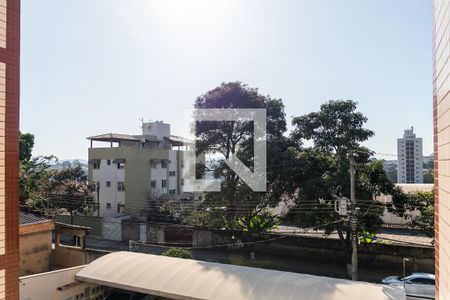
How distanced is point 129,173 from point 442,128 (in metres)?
25.5

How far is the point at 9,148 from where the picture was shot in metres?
5.10

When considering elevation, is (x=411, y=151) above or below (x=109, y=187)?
above

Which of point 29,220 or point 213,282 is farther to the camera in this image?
point 29,220

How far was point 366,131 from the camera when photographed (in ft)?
51.0

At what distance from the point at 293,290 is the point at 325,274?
7839 millimetres

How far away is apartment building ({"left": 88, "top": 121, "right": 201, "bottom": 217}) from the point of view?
27.1 m

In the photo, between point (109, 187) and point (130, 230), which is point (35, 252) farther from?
point (109, 187)

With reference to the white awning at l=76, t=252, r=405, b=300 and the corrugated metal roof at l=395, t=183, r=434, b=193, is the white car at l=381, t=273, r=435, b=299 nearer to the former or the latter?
the white awning at l=76, t=252, r=405, b=300

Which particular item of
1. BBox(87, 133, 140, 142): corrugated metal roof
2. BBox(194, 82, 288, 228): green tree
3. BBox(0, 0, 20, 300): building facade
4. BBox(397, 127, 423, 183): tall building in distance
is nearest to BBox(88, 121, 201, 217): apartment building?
BBox(87, 133, 140, 142): corrugated metal roof

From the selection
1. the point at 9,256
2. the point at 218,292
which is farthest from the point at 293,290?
the point at 9,256

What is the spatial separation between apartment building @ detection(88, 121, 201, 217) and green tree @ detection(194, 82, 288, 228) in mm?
7735

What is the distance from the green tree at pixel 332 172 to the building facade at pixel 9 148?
11.6 m

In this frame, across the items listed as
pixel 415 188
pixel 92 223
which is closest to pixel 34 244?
pixel 92 223

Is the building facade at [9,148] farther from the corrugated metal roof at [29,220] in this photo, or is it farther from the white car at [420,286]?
the white car at [420,286]
